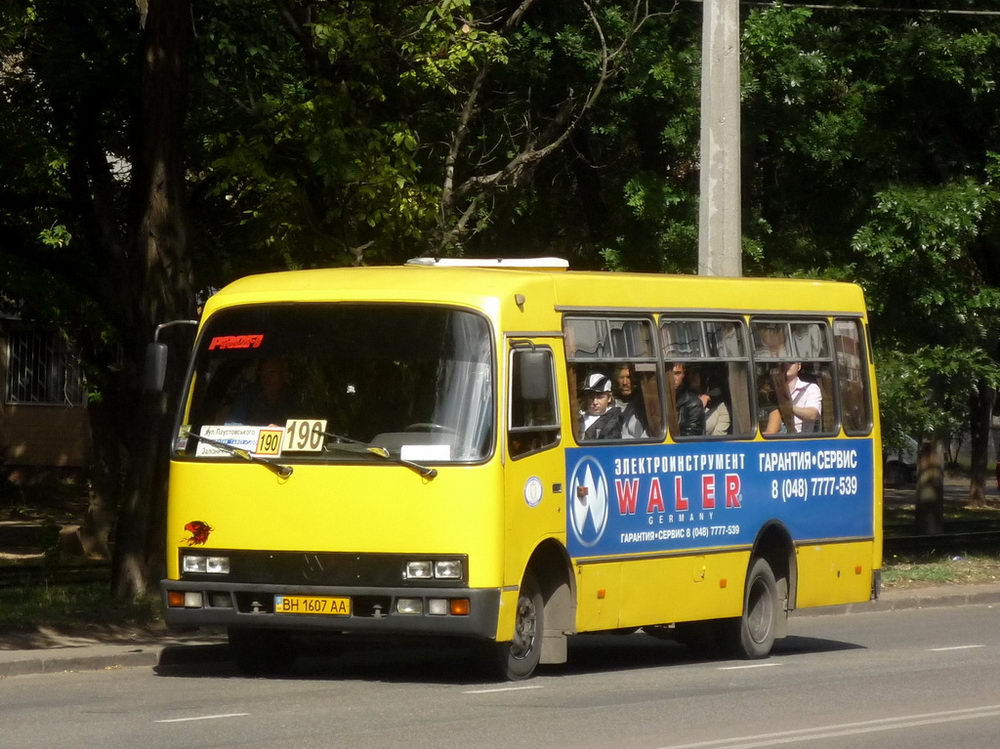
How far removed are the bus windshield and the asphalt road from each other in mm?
1543

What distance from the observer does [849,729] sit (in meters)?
10.3

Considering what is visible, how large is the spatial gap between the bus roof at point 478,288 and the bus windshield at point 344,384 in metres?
0.08

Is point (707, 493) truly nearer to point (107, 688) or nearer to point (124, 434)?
point (107, 688)

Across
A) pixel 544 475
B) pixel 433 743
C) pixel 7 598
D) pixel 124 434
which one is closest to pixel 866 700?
pixel 544 475

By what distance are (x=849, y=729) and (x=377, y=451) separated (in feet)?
11.4

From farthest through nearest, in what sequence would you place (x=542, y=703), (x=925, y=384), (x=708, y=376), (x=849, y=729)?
(x=925, y=384), (x=708, y=376), (x=542, y=703), (x=849, y=729)

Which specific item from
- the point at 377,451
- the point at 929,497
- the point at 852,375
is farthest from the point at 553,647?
the point at 929,497

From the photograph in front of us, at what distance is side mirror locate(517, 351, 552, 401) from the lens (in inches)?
485

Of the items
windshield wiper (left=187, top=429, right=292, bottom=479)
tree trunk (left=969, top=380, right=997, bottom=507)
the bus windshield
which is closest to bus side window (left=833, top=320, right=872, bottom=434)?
the bus windshield

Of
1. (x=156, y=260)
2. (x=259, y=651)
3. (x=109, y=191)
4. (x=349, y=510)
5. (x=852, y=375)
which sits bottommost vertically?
(x=259, y=651)

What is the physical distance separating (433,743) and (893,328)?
1416cm

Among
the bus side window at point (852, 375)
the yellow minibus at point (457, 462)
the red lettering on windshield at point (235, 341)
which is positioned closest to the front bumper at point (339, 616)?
the yellow minibus at point (457, 462)

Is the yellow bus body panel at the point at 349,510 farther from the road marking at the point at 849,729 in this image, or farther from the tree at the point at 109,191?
the tree at the point at 109,191

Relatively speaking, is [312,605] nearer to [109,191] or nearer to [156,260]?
[156,260]
